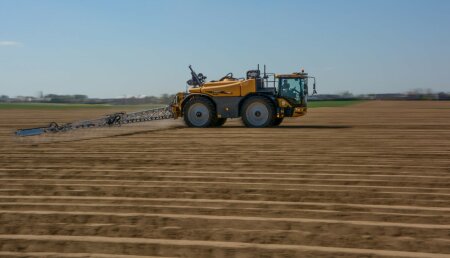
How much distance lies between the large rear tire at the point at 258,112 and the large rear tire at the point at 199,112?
1.03 m

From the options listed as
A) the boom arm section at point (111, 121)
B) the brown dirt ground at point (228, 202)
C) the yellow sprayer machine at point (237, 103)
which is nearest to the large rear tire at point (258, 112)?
the yellow sprayer machine at point (237, 103)

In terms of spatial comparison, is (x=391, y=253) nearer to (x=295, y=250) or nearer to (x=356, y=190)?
(x=295, y=250)

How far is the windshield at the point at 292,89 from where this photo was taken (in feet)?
54.6

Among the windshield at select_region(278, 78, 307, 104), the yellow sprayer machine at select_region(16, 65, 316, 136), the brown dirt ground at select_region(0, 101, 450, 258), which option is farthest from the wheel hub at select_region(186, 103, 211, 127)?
the brown dirt ground at select_region(0, 101, 450, 258)

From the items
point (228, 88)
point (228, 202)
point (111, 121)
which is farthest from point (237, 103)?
point (228, 202)

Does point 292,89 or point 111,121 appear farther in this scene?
point 111,121

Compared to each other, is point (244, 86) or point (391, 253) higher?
point (244, 86)

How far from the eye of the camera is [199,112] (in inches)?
689

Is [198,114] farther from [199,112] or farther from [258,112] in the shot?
[258,112]

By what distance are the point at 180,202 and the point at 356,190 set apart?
201 centimetres

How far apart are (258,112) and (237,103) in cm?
70

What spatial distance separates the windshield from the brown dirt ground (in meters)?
5.74

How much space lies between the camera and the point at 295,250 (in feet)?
14.2

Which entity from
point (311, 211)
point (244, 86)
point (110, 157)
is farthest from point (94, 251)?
point (244, 86)
